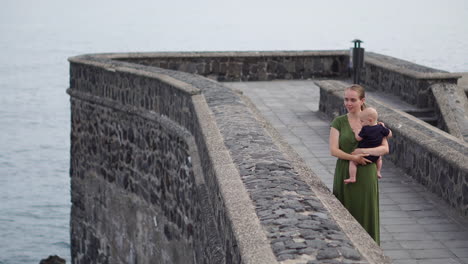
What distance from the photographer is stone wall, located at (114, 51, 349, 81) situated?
20484 mm

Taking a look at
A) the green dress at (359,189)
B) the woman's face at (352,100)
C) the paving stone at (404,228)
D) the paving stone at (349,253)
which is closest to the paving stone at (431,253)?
the paving stone at (404,228)

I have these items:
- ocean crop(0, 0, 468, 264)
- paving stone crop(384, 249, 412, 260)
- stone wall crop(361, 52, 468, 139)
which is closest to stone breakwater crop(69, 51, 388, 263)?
paving stone crop(384, 249, 412, 260)

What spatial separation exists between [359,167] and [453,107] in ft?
27.4

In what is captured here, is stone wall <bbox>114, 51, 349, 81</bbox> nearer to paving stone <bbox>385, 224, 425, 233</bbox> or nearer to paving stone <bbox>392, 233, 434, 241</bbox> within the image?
paving stone <bbox>385, 224, 425, 233</bbox>

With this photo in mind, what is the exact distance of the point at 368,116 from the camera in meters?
7.44

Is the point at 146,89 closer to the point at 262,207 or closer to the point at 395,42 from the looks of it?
the point at 262,207

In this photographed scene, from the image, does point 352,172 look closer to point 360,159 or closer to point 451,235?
point 360,159

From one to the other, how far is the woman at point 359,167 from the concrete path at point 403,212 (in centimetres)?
88

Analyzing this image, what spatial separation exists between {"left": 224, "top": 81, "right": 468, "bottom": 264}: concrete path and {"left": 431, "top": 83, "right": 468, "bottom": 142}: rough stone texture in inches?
75.9

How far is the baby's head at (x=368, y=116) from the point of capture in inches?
293

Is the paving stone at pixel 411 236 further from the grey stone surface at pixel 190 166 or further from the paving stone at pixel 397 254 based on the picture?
the paving stone at pixel 397 254

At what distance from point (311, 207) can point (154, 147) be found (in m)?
7.77

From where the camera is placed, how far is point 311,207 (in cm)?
666

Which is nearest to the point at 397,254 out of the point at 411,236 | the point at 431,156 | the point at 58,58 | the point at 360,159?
the point at 411,236
